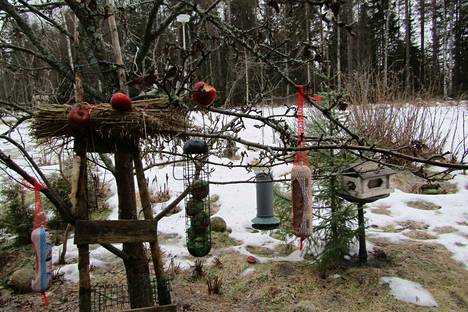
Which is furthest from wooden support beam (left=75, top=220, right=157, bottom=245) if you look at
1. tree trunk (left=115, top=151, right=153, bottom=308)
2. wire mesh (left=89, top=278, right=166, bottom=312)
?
wire mesh (left=89, top=278, right=166, bottom=312)

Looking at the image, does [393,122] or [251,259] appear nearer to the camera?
[251,259]

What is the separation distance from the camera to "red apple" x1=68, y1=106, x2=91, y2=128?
1758 millimetres

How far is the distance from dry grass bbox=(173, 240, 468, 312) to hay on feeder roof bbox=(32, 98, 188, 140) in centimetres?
235

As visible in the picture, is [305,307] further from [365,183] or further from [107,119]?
[107,119]

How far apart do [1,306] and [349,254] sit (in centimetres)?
394

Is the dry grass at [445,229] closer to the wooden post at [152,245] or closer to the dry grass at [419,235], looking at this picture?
the dry grass at [419,235]

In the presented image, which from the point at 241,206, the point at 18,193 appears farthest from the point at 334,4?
the point at 18,193

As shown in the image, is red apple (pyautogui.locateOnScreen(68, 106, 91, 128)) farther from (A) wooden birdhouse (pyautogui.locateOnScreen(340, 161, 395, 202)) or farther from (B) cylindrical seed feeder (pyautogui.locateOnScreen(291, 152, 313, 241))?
(A) wooden birdhouse (pyautogui.locateOnScreen(340, 161, 395, 202))

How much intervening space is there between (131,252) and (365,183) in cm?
256

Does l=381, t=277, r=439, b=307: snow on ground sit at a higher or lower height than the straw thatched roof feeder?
lower

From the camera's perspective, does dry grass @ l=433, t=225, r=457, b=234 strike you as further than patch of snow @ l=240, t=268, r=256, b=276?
Yes

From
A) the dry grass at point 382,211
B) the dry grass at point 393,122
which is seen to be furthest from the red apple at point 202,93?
the dry grass at point 393,122

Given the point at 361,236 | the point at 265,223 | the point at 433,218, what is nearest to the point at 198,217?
the point at 265,223

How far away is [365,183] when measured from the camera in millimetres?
3857
